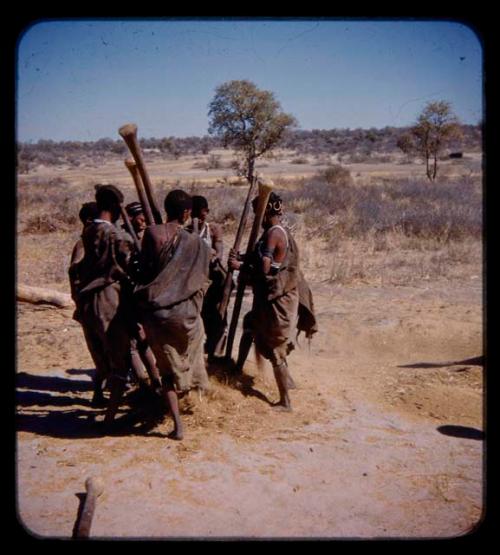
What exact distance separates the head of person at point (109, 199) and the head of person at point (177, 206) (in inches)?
16.1

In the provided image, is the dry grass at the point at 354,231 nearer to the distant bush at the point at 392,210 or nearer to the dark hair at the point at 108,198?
the distant bush at the point at 392,210

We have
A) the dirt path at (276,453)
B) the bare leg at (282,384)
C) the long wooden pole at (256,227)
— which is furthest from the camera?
the bare leg at (282,384)

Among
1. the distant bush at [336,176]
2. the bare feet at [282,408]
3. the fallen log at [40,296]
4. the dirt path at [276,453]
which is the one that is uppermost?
the distant bush at [336,176]

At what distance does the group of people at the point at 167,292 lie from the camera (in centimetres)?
442

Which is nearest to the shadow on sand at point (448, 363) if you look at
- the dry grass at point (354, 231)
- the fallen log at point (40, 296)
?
the dry grass at point (354, 231)

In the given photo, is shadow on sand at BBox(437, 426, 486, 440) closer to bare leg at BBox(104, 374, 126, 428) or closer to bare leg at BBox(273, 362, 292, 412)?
bare leg at BBox(273, 362, 292, 412)

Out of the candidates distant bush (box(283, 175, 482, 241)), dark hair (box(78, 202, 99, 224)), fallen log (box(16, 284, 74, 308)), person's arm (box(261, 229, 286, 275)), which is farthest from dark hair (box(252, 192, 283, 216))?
distant bush (box(283, 175, 482, 241))

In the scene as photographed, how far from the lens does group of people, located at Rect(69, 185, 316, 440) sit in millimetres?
4418

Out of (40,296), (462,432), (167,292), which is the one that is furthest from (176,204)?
(40,296)

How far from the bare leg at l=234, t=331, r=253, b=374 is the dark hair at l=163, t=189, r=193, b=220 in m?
1.60

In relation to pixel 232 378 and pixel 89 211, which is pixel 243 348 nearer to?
pixel 232 378

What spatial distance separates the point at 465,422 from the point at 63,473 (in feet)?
11.2
